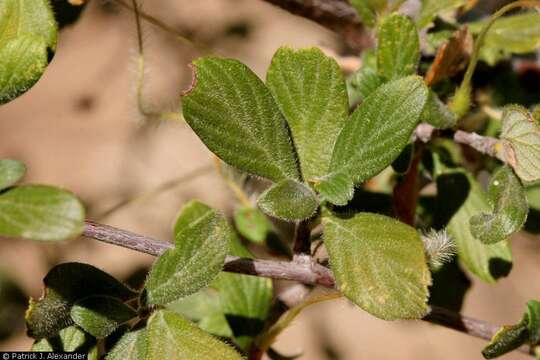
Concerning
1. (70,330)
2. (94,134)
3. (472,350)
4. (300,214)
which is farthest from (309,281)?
(94,134)

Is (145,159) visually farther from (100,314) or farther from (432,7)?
(100,314)

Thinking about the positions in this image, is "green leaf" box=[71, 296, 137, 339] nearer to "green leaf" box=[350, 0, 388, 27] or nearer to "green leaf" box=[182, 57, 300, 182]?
"green leaf" box=[182, 57, 300, 182]

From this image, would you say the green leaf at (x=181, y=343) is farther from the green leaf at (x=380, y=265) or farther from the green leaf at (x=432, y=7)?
the green leaf at (x=432, y=7)

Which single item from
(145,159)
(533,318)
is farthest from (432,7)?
(145,159)

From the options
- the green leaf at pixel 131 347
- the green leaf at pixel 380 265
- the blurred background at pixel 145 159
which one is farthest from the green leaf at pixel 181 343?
the blurred background at pixel 145 159

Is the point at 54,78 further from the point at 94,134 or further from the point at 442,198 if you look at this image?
the point at 442,198

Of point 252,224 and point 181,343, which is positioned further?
point 252,224

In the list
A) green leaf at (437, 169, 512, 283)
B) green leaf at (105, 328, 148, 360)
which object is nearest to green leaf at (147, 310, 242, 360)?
green leaf at (105, 328, 148, 360)
